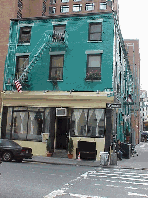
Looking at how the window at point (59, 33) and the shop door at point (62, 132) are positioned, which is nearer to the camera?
the shop door at point (62, 132)

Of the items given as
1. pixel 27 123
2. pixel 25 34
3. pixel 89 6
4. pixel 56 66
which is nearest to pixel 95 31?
pixel 56 66

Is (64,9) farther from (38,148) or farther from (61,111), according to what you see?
(38,148)

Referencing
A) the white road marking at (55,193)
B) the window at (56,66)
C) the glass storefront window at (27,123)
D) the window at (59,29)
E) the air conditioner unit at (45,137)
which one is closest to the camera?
the white road marking at (55,193)

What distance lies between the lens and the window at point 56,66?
21930 millimetres

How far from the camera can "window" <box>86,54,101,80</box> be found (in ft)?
68.3

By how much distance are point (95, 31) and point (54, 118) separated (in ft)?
26.1

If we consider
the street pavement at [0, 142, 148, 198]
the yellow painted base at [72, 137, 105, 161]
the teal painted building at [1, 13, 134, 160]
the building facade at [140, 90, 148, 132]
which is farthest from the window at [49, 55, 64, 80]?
the street pavement at [0, 142, 148, 198]

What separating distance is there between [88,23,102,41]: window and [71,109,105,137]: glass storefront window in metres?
6.04

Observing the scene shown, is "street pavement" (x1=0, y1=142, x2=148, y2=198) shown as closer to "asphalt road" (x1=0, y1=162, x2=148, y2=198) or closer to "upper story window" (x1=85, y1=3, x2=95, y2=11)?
"asphalt road" (x1=0, y1=162, x2=148, y2=198)

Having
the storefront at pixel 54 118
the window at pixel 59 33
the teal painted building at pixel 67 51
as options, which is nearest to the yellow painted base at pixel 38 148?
the storefront at pixel 54 118

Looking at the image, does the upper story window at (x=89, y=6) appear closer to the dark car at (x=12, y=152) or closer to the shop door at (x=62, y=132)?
the shop door at (x=62, y=132)

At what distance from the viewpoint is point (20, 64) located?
2317cm

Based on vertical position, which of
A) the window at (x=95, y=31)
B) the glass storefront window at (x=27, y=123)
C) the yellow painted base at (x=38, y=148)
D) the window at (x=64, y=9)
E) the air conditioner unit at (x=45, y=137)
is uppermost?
the window at (x=64, y=9)

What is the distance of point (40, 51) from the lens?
22.2 meters
